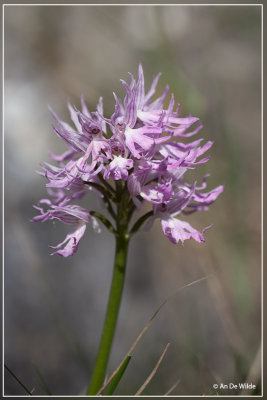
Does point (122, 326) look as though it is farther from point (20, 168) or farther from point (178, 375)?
point (20, 168)

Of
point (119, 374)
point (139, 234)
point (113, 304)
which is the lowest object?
point (119, 374)

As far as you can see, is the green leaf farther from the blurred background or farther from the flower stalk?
the blurred background

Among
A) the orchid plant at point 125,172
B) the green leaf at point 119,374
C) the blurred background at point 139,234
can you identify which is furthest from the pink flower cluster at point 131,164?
the blurred background at point 139,234

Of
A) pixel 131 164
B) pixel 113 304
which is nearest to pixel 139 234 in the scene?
pixel 113 304

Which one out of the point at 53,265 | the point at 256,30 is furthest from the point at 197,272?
the point at 256,30

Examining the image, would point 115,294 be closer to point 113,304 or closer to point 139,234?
point 113,304

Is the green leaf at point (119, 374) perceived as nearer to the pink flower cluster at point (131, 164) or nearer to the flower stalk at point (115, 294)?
the flower stalk at point (115, 294)
